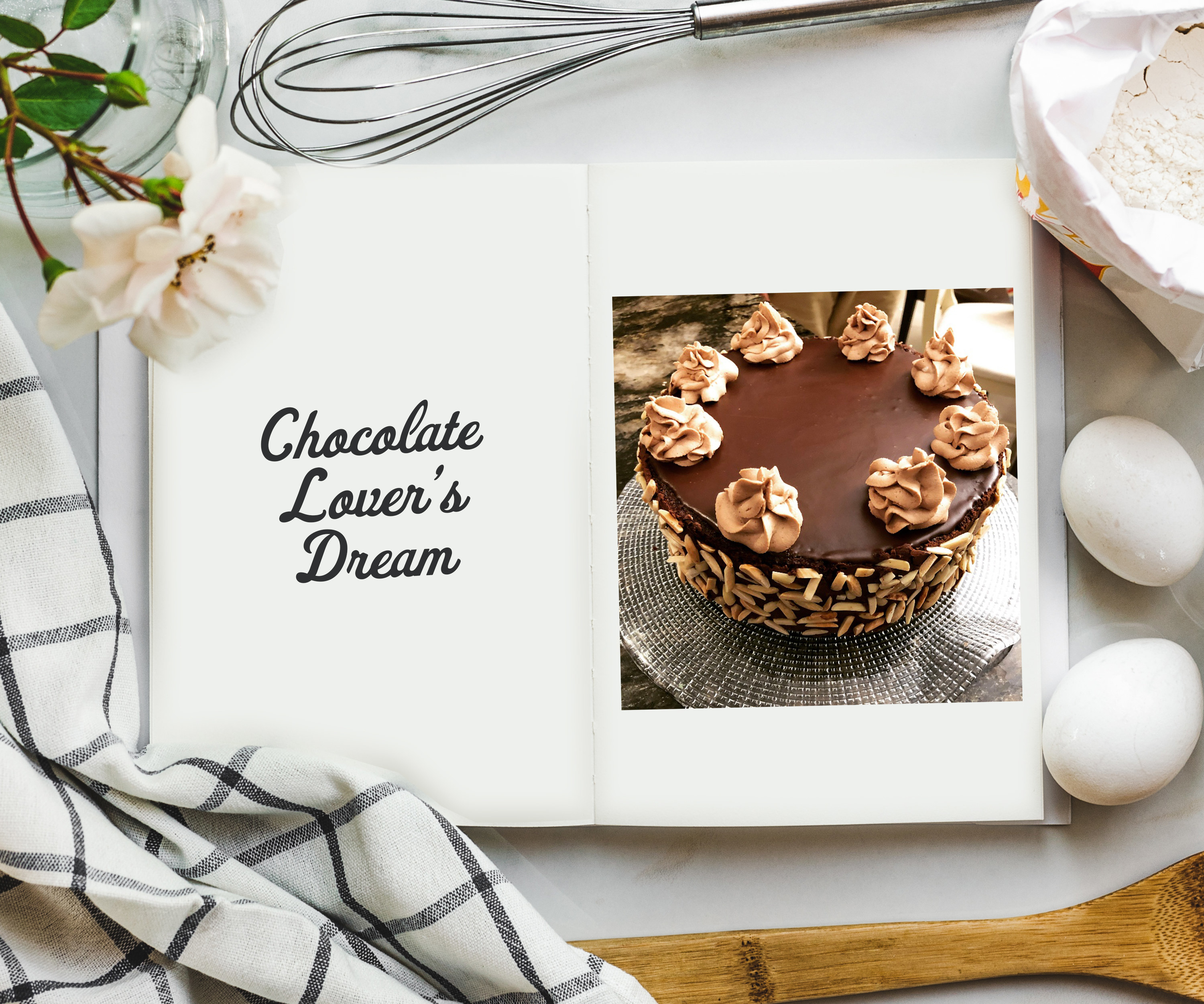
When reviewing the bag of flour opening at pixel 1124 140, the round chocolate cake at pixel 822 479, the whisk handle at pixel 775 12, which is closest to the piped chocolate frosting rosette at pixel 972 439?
the round chocolate cake at pixel 822 479

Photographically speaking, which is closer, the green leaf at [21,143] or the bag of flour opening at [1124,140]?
the green leaf at [21,143]

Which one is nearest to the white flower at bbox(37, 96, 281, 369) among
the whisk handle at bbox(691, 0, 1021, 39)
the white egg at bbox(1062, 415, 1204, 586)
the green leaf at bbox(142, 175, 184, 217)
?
the green leaf at bbox(142, 175, 184, 217)

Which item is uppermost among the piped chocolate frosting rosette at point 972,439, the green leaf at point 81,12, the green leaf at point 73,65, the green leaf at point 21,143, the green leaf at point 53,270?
the green leaf at point 81,12

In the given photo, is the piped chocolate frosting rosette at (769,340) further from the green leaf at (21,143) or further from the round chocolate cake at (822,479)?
the green leaf at (21,143)

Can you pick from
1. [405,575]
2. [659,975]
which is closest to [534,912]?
[659,975]

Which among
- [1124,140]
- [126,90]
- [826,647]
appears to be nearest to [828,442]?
[826,647]

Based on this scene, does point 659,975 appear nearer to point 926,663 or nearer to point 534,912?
point 534,912

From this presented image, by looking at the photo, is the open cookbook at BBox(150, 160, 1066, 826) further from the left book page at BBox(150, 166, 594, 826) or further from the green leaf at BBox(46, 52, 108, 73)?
the green leaf at BBox(46, 52, 108, 73)
